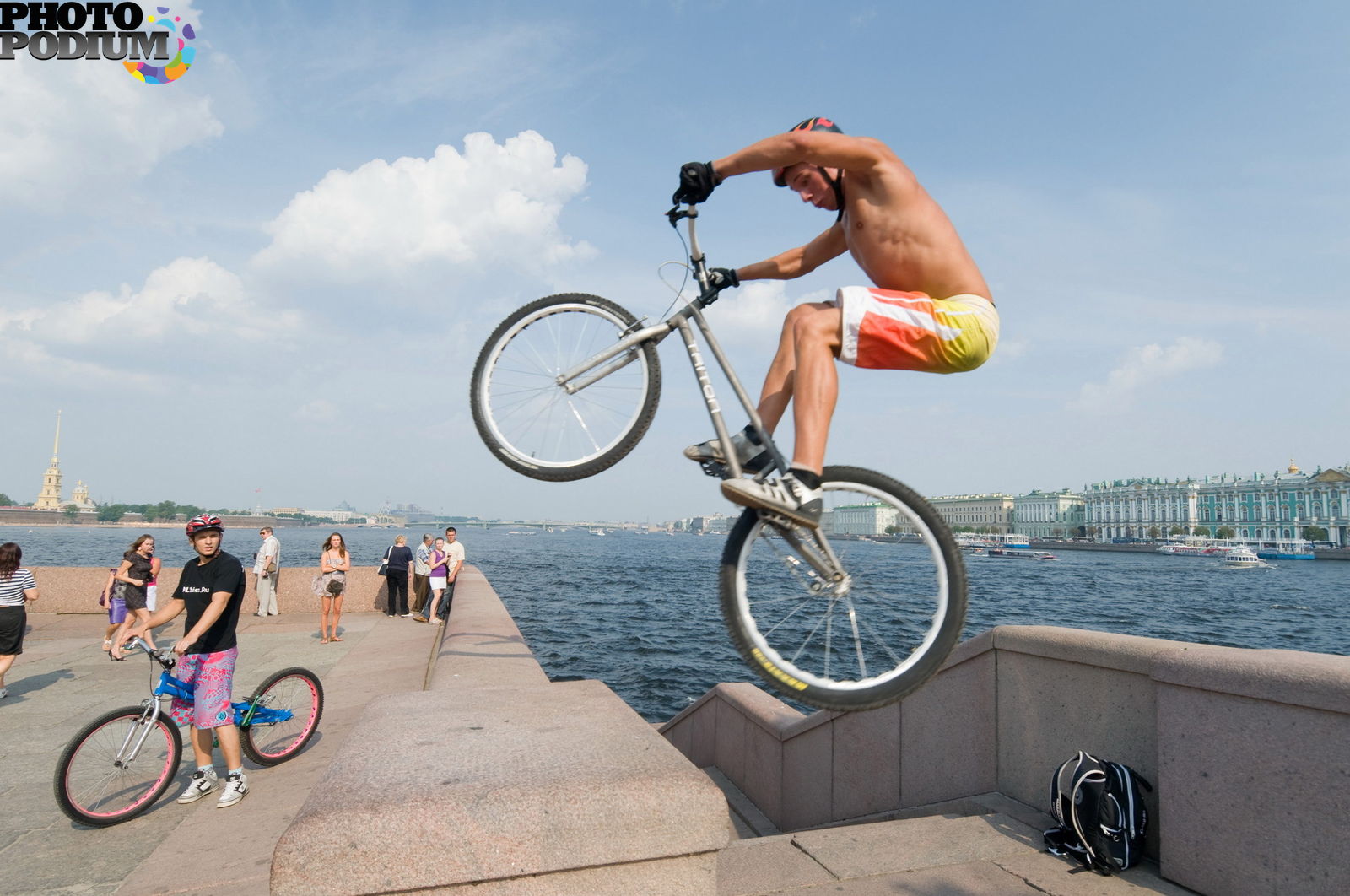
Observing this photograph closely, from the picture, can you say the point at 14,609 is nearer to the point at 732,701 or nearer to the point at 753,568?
the point at 732,701

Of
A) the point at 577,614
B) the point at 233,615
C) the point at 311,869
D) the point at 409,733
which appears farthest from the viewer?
the point at 577,614

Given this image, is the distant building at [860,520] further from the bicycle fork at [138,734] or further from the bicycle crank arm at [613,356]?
the bicycle fork at [138,734]

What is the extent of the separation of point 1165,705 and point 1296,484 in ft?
565

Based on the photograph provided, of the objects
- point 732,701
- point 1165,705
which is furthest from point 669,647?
point 1165,705

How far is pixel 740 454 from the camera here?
3.10 m

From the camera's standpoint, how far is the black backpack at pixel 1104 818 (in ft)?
13.8

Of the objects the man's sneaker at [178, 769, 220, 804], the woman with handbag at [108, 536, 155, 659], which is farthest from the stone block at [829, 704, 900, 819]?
A: the woman with handbag at [108, 536, 155, 659]

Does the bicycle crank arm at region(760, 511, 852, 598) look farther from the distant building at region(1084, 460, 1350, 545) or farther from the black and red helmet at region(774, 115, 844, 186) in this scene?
the distant building at region(1084, 460, 1350, 545)

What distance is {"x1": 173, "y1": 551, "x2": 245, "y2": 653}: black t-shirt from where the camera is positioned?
616 cm

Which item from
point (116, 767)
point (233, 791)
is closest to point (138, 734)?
point (116, 767)

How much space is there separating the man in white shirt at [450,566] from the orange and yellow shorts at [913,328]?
13.7 metres

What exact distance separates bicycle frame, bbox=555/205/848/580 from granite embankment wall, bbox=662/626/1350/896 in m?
2.57

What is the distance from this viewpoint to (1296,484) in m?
136

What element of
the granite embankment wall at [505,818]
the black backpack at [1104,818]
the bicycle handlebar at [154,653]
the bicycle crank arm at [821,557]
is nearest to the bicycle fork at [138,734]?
the bicycle handlebar at [154,653]
